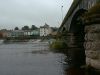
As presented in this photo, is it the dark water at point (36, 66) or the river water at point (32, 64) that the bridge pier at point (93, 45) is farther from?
the river water at point (32, 64)

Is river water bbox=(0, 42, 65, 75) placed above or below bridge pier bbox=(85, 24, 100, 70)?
below

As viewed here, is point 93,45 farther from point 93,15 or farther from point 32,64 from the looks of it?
point 32,64

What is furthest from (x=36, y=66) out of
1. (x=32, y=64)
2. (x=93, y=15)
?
(x=93, y=15)

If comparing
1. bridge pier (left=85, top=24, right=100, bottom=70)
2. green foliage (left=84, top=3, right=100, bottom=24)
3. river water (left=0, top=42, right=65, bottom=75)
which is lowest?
river water (left=0, top=42, right=65, bottom=75)

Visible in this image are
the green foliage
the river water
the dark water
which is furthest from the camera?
the river water

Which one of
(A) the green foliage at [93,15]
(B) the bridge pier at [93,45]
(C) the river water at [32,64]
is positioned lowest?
(C) the river water at [32,64]

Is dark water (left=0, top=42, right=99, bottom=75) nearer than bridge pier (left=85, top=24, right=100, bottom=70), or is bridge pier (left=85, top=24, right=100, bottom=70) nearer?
bridge pier (left=85, top=24, right=100, bottom=70)

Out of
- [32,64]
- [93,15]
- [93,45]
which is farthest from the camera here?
[32,64]

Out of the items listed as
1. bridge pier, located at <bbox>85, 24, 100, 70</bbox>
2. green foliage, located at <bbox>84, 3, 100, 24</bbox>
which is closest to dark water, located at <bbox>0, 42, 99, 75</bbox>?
bridge pier, located at <bbox>85, 24, 100, 70</bbox>

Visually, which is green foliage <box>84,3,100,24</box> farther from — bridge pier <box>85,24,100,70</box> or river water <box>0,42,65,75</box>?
river water <box>0,42,65,75</box>

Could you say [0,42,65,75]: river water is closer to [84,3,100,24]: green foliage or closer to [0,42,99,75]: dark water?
[0,42,99,75]: dark water

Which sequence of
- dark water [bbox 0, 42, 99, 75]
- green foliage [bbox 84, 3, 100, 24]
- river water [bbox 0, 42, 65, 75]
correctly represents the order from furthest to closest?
1. river water [bbox 0, 42, 65, 75]
2. dark water [bbox 0, 42, 99, 75]
3. green foliage [bbox 84, 3, 100, 24]

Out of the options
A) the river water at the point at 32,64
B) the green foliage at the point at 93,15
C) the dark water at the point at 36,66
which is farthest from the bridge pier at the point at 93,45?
the river water at the point at 32,64

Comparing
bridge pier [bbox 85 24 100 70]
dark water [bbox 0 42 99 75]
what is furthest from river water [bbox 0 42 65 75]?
bridge pier [bbox 85 24 100 70]
